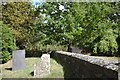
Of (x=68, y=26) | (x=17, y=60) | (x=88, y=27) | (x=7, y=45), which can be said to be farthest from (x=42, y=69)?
(x=68, y=26)

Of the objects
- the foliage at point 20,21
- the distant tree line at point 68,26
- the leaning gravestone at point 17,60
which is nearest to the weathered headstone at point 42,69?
the leaning gravestone at point 17,60

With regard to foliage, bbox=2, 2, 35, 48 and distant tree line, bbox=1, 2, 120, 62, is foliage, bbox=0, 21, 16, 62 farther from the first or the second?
foliage, bbox=2, 2, 35, 48

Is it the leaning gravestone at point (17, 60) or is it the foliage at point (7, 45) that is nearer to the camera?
the leaning gravestone at point (17, 60)

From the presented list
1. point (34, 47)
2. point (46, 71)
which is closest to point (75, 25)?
point (34, 47)

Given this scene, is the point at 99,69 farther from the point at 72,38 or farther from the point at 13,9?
the point at 13,9

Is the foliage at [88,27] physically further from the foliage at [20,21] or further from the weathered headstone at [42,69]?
the weathered headstone at [42,69]

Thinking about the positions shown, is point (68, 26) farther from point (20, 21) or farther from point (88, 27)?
point (20, 21)

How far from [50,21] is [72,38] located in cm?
133

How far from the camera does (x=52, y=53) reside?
7262mm

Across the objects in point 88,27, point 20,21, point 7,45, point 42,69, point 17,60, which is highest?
point 20,21

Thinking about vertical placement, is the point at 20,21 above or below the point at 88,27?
above

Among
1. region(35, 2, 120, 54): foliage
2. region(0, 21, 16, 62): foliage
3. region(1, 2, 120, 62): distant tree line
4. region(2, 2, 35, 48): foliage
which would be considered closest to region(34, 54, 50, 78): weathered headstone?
region(0, 21, 16, 62): foliage

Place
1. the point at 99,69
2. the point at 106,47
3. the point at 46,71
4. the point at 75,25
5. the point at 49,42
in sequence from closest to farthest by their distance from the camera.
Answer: the point at 99,69, the point at 46,71, the point at 106,47, the point at 75,25, the point at 49,42

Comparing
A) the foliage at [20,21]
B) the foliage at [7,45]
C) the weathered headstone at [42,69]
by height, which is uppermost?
the foliage at [20,21]
